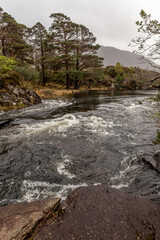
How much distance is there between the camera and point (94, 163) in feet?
16.6

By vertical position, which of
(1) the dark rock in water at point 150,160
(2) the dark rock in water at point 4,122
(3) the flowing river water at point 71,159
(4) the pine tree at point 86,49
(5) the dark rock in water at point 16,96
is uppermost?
(4) the pine tree at point 86,49

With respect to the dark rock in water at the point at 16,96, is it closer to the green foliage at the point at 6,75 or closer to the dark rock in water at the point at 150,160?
the green foliage at the point at 6,75

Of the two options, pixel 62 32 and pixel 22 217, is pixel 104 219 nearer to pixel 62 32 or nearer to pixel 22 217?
pixel 22 217

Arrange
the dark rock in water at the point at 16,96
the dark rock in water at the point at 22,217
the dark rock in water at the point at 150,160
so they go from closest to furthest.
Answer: the dark rock in water at the point at 22,217, the dark rock in water at the point at 150,160, the dark rock in water at the point at 16,96

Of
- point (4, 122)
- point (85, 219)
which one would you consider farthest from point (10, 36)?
point (85, 219)

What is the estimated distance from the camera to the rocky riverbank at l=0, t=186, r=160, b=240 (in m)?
2.24

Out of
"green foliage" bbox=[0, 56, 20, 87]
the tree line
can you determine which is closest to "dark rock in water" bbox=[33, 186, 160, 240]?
"green foliage" bbox=[0, 56, 20, 87]

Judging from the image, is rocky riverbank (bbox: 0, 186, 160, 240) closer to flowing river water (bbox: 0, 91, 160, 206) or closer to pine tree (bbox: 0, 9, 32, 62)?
flowing river water (bbox: 0, 91, 160, 206)

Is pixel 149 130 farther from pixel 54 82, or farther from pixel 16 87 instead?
pixel 54 82

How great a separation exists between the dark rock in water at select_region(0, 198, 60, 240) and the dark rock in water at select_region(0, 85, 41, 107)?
39.8 ft

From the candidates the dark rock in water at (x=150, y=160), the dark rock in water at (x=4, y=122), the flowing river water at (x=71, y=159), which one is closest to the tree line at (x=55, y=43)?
the dark rock in water at (x=4, y=122)

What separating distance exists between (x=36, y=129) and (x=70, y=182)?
5014mm

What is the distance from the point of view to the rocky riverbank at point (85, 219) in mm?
2236

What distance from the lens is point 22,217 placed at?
2.46 m
